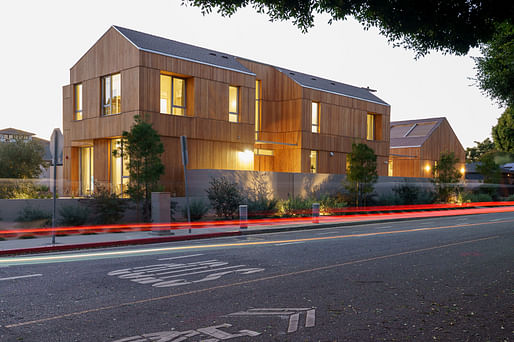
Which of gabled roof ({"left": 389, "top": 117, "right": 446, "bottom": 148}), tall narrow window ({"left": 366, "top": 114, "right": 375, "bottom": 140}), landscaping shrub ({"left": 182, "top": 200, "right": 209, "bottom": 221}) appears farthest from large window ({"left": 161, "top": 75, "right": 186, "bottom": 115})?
gabled roof ({"left": 389, "top": 117, "right": 446, "bottom": 148})

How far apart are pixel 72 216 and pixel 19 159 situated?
77.4 feet

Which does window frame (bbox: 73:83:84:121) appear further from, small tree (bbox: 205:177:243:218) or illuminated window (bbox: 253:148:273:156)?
illuminated window (bbox: 253:148:273:156)

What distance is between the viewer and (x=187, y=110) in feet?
85.5

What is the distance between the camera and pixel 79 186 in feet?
67.9

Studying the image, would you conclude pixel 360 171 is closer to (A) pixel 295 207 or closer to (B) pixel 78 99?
(A) pixel 295 207

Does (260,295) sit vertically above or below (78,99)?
below

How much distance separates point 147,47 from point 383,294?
20278mm

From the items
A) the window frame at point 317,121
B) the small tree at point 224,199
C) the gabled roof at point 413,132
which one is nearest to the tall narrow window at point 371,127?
the window frame at point 317,121

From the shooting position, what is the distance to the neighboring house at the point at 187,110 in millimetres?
24234

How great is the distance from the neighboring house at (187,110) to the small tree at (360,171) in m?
4.49

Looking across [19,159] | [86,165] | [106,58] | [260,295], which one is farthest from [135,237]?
[19,159]

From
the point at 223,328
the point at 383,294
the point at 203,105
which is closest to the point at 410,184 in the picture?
the point at 203,105

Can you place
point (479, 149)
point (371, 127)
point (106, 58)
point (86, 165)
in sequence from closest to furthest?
point (106, 58) → point (86, 165) → point (371, 127) → point (479, 149)

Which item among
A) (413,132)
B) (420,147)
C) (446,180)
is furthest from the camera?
(413,132)
